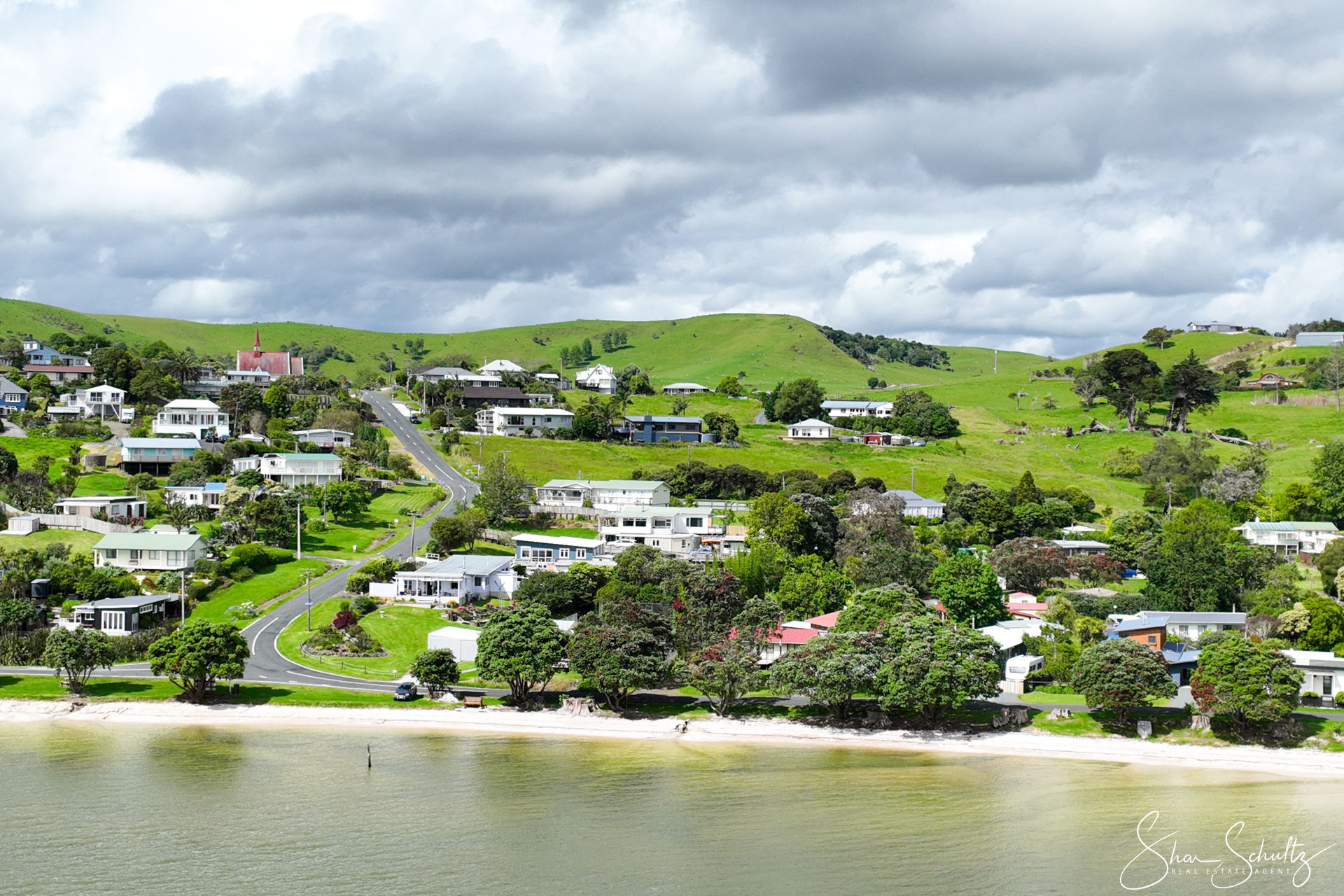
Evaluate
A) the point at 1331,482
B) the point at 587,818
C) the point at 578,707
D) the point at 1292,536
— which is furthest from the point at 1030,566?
the point at 587,818

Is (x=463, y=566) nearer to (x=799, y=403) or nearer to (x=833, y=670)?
(x=833, y=670)

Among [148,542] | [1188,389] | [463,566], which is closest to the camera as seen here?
[463,566]

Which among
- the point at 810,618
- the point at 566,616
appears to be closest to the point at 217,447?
the point at 566,616

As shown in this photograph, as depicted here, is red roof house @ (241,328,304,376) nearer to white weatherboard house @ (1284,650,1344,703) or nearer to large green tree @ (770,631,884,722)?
large green tree @ (770,631,884,722)

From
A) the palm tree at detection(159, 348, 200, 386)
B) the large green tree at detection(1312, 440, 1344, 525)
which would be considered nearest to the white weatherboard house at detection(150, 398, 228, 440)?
the palm tree at detection(159, 348, 200, 386)

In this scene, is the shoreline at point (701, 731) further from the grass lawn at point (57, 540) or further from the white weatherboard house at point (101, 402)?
the white weatherboard house at point (101, 402)
